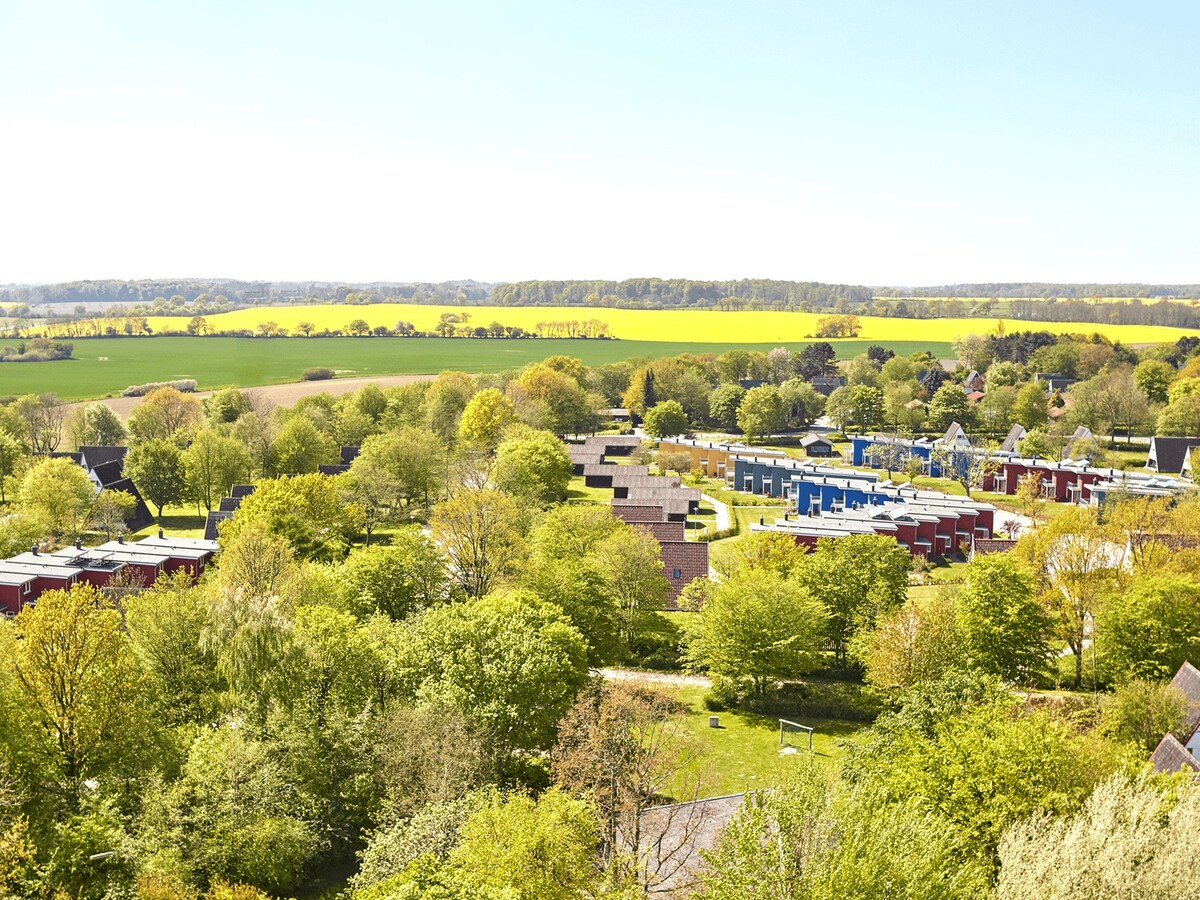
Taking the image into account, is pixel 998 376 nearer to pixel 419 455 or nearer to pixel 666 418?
pixel 666 418

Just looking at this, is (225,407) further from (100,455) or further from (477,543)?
(477,543)

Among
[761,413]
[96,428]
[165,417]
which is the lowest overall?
[96,428]

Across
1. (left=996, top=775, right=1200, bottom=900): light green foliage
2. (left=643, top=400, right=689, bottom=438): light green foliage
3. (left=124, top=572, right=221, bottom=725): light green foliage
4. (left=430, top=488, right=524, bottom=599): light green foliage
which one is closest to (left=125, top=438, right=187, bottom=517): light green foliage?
(left=430, top=488, right=524, bottom=599): light green foliage

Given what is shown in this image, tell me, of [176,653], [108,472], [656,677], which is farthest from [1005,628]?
[108,472]

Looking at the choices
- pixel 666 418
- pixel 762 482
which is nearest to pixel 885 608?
pixel 762 482

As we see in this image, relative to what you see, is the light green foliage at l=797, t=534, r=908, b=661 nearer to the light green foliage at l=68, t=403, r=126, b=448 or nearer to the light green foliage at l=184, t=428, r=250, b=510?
the light green foliage at l=184, t=428, r=250, b=510

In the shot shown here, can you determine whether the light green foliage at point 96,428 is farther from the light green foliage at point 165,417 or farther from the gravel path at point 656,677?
the gravel path at point 656,677
